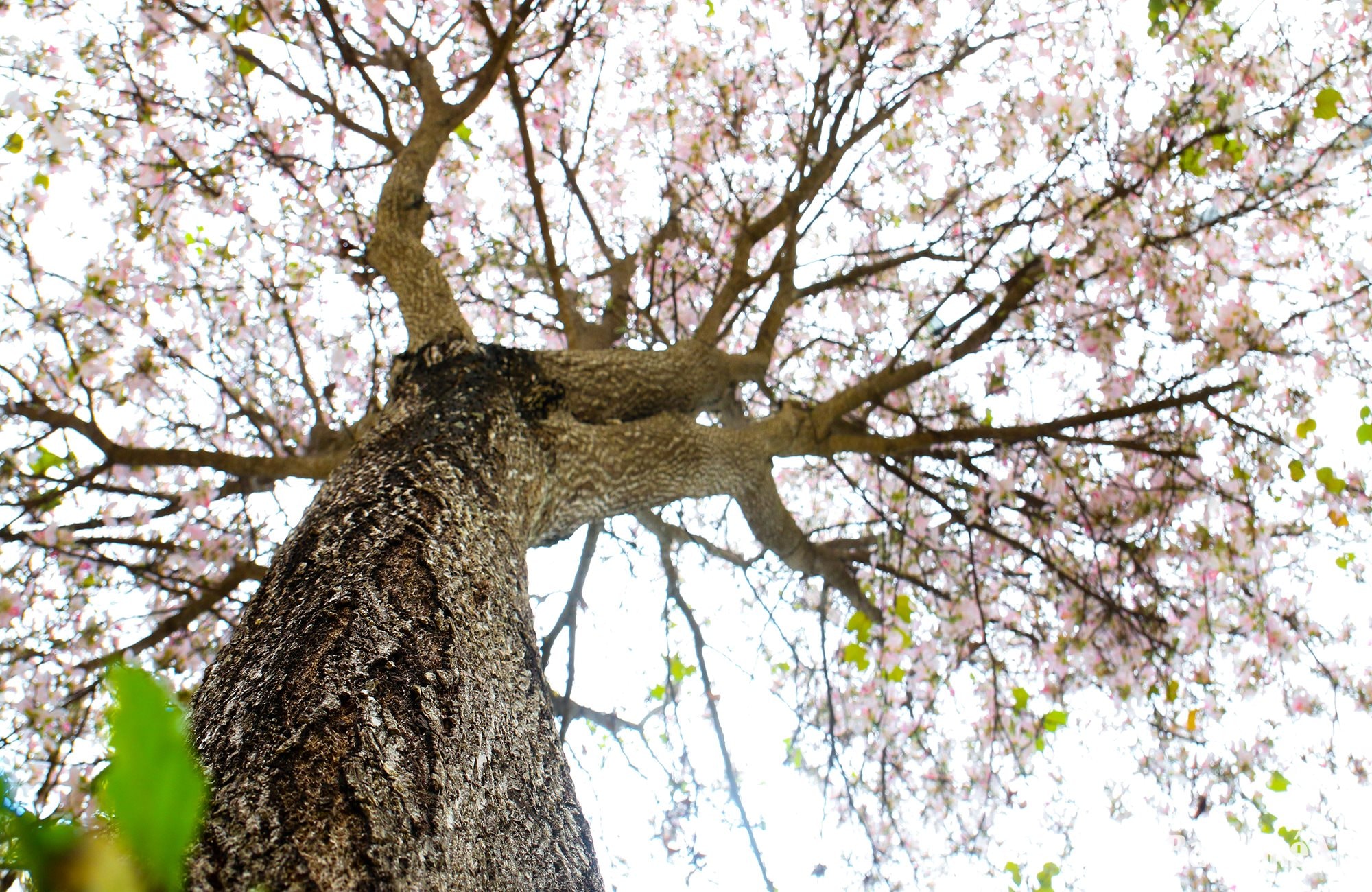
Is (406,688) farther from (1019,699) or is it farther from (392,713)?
(1019,699)

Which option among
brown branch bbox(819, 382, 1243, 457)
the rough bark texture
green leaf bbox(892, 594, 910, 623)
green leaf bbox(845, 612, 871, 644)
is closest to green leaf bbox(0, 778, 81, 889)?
the rough bark texture

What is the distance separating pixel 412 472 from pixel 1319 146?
4212 millimetres

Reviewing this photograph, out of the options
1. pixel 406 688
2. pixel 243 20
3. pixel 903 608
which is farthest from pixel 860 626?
pixel 243 20

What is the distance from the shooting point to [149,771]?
8.2 inches

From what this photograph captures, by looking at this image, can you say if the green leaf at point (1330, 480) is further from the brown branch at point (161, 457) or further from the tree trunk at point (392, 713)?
the brown branch at point (161, 457)

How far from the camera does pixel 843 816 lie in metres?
6.55

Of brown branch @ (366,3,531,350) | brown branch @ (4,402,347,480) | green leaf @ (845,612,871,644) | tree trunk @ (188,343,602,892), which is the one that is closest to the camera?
tree trunk @ (188,343,602,892)

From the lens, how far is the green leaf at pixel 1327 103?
3484 millimetres

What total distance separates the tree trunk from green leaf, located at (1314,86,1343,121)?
370 centimetres

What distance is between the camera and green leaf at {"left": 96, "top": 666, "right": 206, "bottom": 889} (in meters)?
0.20

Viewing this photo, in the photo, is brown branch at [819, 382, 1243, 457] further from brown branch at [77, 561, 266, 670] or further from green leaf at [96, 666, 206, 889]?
green leaf at [96, 666, 206, 889]

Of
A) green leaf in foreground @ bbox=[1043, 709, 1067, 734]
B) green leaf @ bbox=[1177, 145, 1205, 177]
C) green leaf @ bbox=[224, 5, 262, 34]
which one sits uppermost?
green leaf @ bbox=[224, 5, 262, 34]

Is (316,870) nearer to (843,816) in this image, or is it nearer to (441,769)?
(441,769)

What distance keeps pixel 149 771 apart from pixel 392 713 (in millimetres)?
1251
